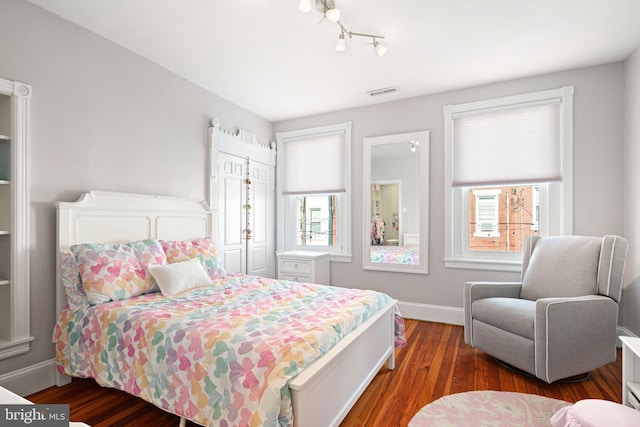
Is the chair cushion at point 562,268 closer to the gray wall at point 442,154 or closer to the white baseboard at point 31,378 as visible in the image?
the gray wall at point 442,154

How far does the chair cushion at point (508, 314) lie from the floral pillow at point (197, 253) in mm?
2247

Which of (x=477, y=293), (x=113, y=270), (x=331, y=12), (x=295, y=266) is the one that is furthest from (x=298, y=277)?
(x=331, y=12)

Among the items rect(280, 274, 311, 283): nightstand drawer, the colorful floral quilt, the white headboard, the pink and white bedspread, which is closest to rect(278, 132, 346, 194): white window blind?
the colorful floral quilt

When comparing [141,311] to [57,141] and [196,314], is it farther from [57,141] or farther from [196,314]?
[57,141]

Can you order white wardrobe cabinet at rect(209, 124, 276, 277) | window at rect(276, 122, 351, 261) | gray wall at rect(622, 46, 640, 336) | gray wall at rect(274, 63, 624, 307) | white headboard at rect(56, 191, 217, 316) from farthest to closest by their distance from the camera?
window at rect(276, 122, 351, 261) → white wardrobe cabinet at rect(209, 124, 276, 277) → gray wall at rect(274, 63, 624, 307) → gray wall at rect(622, 46, 640, 336) → white headboard at rect(56, 191, 217, 316)

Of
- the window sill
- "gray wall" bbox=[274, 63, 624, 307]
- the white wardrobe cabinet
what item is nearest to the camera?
"gray wall" bbox=[274, 63, 624, 307]

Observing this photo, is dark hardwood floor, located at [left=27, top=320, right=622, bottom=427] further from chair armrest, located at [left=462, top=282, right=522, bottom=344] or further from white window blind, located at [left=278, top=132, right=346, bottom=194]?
white window blind, located at [left=278, top=132, right=346, bottom=194]

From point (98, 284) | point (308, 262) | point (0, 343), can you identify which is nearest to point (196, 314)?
point (98, 284)

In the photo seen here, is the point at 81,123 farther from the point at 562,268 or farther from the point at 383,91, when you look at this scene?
the point at 562,268

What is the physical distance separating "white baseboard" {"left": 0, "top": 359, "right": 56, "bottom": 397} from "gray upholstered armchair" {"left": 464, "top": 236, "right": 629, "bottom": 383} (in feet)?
10.5

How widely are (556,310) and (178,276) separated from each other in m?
2.66

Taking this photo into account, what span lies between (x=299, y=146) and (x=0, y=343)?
11.6ft

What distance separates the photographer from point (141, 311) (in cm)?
198

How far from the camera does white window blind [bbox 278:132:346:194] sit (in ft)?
14.3
